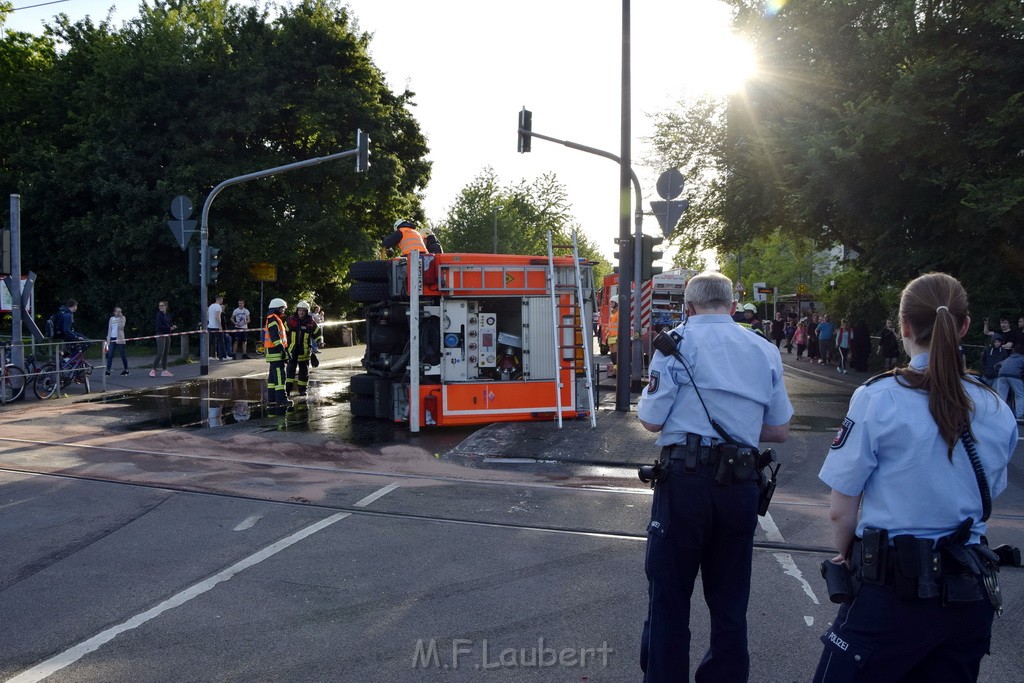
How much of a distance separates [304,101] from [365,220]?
524 cm

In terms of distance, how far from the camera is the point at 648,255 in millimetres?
16562

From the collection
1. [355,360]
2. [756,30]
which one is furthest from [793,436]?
[355,360]

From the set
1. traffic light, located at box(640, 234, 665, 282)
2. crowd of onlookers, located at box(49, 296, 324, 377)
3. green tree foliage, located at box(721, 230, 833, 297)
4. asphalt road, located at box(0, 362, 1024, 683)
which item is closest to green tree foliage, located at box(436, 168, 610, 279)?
green tree foliage, located at box(721, 230, 833, 297)

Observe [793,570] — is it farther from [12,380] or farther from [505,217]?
[505,217]

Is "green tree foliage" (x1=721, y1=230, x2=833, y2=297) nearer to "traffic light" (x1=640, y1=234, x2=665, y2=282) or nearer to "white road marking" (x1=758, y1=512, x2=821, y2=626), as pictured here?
"traffic light" (x1=640, y1=234, x2=665, y2=282)

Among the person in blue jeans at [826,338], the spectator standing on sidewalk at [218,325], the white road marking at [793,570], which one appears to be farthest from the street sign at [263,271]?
the white road marking at [793,570]

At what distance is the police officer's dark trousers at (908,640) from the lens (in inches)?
105

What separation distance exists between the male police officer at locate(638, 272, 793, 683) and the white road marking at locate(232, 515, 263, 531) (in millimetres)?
4186

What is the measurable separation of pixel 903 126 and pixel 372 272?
937 centimetres

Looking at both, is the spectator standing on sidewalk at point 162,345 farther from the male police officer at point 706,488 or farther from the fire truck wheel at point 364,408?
the male police officer at point 706,488

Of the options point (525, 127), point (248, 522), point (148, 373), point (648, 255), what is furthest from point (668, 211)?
point (148, 373)

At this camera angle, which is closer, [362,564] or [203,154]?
[362,564]

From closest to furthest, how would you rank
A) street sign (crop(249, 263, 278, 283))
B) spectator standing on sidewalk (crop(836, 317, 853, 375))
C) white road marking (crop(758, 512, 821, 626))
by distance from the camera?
white road marking (crop(758, 512, 821, 626))
spectator standing on sidewalk (crop(836, 317, 853, 375))
street sign (crop(249, 263, 278, 283))

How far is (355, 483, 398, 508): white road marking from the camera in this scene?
320 inches
